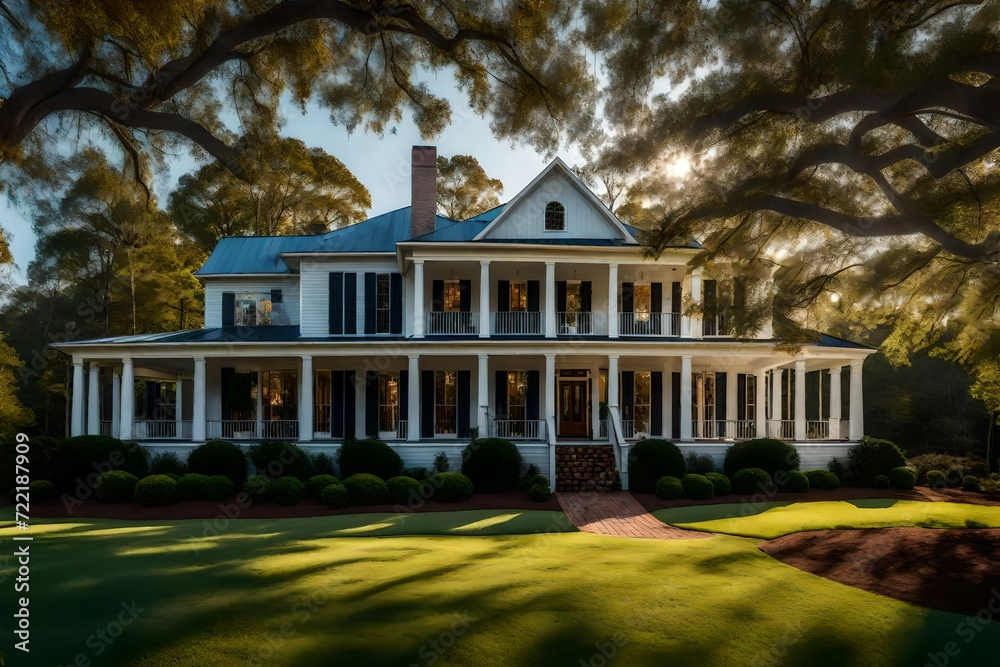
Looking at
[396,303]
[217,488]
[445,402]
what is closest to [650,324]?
[445,402]

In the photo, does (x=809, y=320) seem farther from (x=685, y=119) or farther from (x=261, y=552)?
(x=261, y=552)

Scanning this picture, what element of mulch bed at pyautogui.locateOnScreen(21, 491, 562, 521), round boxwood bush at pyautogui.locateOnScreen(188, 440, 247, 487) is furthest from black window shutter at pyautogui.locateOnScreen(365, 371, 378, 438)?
mulch bed at pyautogui.locateOnScreen(21, 491, 562, 521)

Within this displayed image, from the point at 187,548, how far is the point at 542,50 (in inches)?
399

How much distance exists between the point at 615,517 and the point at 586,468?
163 inches

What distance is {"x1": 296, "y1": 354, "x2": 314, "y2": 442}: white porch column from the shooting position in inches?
829

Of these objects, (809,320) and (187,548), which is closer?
(187,548)

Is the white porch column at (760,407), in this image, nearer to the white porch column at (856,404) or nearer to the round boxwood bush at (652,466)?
the white porch column at (856,404)

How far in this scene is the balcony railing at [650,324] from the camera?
2338 cm

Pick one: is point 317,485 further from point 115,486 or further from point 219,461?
point 115,486

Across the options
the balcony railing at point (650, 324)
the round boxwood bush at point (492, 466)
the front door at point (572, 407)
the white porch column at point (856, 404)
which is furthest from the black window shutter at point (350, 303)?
the white porch column at point (856, 404)

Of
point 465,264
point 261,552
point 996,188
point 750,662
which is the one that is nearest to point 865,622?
point 750,662

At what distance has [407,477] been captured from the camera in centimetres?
1827

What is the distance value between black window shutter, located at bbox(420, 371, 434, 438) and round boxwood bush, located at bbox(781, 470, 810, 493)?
450 inches

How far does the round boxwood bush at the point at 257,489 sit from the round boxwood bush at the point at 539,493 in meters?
7.15
